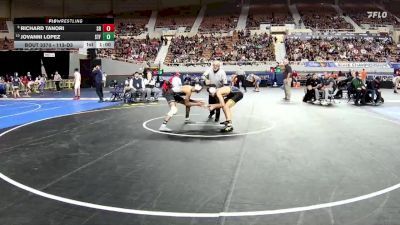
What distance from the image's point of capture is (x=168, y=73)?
3397 centimetres

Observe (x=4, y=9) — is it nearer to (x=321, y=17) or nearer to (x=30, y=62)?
(x=30, y=62)

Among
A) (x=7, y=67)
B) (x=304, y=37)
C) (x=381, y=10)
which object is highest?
(x=381, y=10)

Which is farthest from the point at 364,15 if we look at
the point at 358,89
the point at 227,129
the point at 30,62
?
the point at 227,129

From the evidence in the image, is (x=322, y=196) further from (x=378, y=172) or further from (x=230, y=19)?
(x=230, y=19)

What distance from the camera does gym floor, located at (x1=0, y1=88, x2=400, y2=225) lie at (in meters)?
3.95

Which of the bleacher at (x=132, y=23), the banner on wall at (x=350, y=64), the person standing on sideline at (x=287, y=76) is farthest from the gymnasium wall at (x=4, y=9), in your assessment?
the person standing on sideline at (x=287, y=76)

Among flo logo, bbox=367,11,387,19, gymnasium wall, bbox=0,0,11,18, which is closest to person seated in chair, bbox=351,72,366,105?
flo logo, bbox=367,11,387,19

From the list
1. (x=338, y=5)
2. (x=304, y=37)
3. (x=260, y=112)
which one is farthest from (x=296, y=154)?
(x=338, y=5)

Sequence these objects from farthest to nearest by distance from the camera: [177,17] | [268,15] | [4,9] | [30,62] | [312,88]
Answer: [177,17] < [268,15] < [4,9] < [30,62] < [312,88]

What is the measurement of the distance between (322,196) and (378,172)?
149 centimetres
